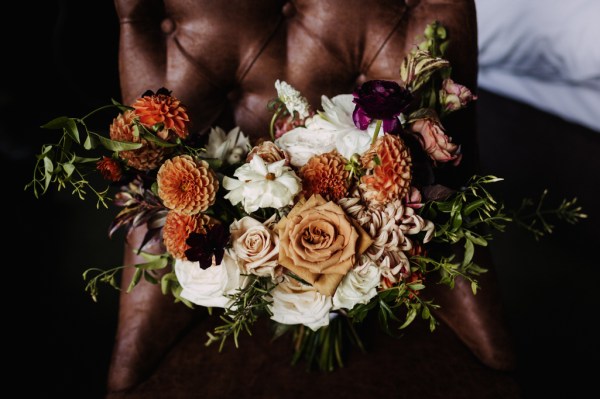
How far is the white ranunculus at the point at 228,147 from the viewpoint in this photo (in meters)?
0.61

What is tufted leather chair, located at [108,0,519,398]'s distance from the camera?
0.73 metres

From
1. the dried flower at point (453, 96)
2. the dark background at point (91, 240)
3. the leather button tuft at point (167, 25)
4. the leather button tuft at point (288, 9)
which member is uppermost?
the leather button tuft at point (288, 9)

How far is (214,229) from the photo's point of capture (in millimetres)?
510

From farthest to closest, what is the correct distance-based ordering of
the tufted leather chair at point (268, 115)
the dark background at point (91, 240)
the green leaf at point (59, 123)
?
the dark background at point (91, 240)
the tufted leather chair at point (268, 115)
the green leaf at point (59, 123)

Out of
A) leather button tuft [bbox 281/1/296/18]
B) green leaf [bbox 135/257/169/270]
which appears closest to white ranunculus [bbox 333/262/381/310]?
green leaf [bbox 135/257/169/270]

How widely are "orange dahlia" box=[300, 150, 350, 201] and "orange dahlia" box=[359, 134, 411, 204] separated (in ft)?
0.08

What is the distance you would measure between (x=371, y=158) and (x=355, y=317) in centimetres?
20

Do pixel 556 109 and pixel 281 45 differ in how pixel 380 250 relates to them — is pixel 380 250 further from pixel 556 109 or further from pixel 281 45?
pixel 556 109

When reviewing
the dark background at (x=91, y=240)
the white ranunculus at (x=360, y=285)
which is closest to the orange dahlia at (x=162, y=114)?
the white ranunculus at (x=360, y=285)

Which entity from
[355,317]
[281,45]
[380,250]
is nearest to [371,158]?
[380,250]

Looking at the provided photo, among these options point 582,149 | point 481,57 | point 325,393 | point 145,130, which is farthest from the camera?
point 481,57

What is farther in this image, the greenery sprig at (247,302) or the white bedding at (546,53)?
the white bedding at (546,53)

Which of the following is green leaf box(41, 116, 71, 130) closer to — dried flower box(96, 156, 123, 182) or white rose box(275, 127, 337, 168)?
dried flower box(96, 156, 123, 182)

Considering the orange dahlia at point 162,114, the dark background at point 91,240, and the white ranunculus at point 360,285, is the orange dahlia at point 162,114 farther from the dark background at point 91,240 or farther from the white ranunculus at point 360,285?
the dark background at point 91,240
